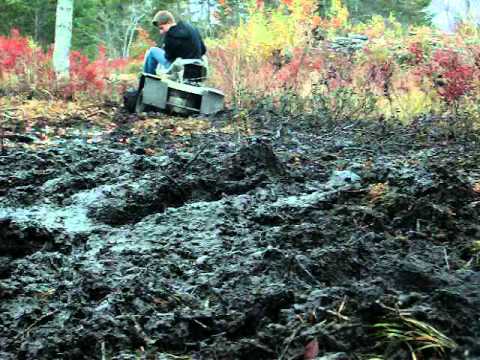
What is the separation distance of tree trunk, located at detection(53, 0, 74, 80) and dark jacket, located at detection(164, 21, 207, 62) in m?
1.61

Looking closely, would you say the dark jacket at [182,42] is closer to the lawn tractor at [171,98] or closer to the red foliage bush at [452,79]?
the lawn tractor at [171,98]

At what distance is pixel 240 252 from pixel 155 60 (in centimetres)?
594

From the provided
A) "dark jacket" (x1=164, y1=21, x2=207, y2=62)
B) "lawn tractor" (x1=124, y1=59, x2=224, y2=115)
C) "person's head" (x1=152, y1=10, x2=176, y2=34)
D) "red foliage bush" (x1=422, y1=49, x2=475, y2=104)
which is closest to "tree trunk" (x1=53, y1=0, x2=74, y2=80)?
"person's head" (x1=152, y1=10, x2=176, y2=34)

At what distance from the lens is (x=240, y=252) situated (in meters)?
2.57

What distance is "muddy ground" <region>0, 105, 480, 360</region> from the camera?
185 centimetres

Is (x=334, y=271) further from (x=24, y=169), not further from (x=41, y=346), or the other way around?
(x=24, y=169)

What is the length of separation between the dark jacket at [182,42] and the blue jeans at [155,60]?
0.13 metres

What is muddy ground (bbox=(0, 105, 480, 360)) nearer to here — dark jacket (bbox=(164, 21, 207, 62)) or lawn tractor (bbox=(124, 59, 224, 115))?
lawn tractor (bbox=(124, 59, 224, 115))

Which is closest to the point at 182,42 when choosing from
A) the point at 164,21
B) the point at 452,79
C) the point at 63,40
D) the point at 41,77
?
the point at 164,21

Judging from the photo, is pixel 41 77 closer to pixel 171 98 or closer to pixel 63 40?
pixel 63 40

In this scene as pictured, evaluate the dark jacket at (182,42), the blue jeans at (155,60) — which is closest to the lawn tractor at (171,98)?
the dark jacket at (182,42)

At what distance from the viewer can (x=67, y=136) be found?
557 cm

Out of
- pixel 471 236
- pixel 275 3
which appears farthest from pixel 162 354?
pixel 275 3

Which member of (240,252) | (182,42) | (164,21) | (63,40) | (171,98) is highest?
(164,21)
